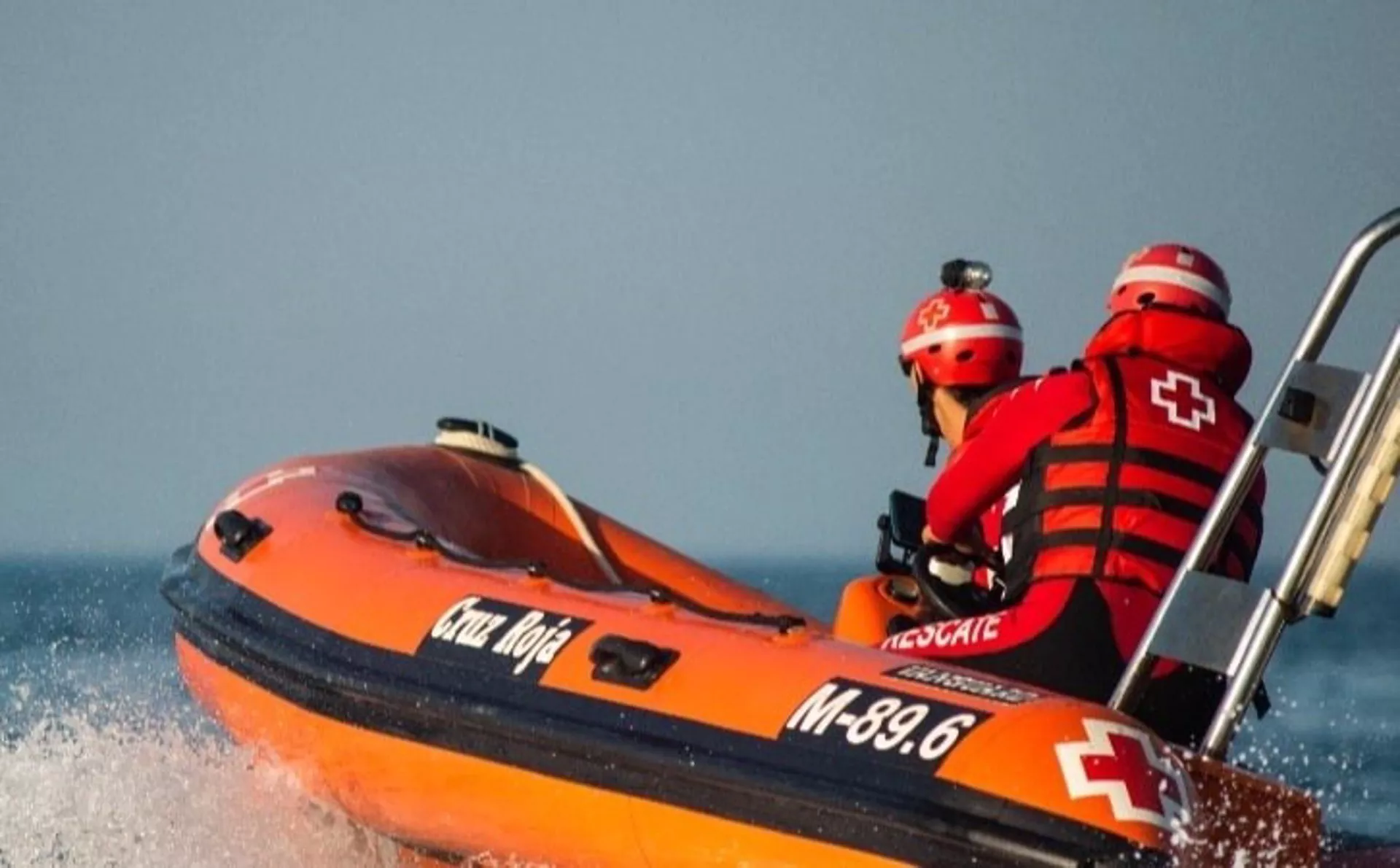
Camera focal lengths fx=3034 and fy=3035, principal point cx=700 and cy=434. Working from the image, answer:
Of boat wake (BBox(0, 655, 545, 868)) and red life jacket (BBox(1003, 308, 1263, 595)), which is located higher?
red life jacket (BBox(1003, 308, 1263, 595))

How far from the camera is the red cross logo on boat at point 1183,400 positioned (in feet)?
18.2

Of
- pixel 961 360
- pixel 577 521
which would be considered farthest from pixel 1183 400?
pixel 577 521

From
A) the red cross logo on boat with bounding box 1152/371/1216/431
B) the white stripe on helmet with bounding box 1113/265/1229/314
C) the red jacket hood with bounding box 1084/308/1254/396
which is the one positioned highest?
the white stripe on helmet with bounding box 1113/265/1229/314

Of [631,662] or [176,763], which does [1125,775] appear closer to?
[631,662]

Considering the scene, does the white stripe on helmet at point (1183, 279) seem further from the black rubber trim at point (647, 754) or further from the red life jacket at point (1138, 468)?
the black rubber trim at point (647, 754)

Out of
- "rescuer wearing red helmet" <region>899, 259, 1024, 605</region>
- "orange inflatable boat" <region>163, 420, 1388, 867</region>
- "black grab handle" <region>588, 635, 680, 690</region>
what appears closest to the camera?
"orange inflatable boat" <region>163, 420, 1388, 867</region>

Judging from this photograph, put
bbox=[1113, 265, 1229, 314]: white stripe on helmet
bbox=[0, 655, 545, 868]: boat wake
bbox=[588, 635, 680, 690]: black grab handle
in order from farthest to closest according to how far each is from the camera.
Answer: bbox=[0, 655, 545, 868]: boat wake → bbox=[1113, 265, 1229, 314]: white stripe on helmet → bbox=[588, 635, 680, 690]: black grab handle

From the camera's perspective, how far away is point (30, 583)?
73.3 feet

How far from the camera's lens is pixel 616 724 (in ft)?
17.5

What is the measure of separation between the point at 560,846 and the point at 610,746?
277mm

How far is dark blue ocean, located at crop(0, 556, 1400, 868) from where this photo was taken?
6.62 metres

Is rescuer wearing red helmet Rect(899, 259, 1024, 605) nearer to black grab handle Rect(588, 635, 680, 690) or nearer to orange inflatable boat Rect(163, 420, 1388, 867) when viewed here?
orange inflatable boat Rect(163, 420, 1388, 867)

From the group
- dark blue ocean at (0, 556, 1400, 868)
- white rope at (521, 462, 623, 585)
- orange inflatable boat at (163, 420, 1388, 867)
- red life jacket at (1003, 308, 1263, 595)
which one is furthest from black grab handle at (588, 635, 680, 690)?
white rope at (521, 462, 623, 585)

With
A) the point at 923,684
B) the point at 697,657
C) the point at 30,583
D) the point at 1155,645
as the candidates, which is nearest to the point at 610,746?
the point at 697,657
